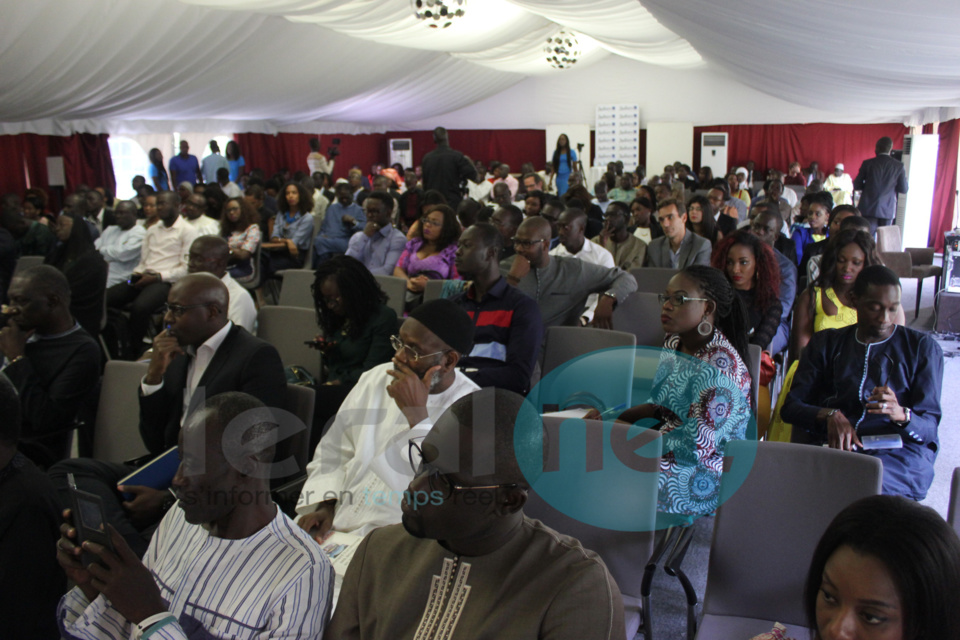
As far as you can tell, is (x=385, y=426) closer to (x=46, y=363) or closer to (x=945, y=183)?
(x=46, y=363)

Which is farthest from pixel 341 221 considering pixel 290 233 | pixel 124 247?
pixel 124 247

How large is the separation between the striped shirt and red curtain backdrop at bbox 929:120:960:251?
11.8 m

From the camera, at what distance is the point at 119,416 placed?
297 cm

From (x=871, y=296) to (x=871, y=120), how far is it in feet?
56.0

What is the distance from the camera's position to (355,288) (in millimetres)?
3494

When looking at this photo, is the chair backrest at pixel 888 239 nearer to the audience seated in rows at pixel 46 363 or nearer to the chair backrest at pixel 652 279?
the chair backrest at pixel 652 279

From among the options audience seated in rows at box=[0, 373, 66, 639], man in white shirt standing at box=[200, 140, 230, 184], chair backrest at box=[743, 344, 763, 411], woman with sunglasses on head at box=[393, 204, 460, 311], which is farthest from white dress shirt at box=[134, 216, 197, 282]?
man in white shirt standing at box=[200, 140, 230, 184]

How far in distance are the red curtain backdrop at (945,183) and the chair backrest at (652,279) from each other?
8.26 metres

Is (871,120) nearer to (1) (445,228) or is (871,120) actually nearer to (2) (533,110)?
(2) (533,110)

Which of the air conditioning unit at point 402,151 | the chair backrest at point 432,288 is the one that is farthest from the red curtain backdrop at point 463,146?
the chair backrest at point 432,288

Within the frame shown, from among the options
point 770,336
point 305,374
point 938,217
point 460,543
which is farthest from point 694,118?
point 460,543

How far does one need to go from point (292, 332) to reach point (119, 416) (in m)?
1.06

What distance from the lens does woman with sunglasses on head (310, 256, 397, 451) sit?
3.41 meters

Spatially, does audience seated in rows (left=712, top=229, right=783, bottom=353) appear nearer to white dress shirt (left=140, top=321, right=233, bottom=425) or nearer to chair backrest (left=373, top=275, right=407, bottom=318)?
chair backrest (left=373, top=275, right=407, bottom=318)
